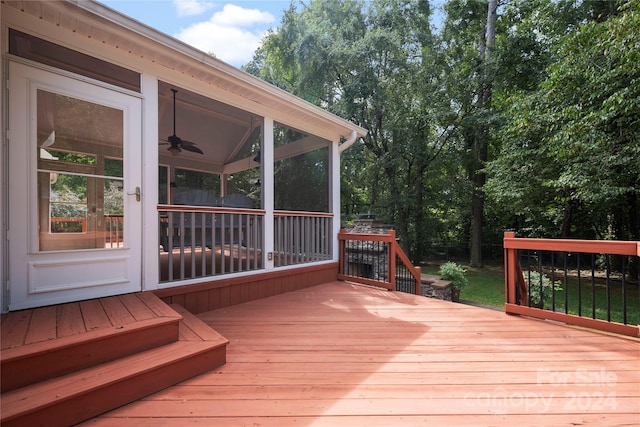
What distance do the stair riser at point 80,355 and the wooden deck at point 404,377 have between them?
0.33 meters

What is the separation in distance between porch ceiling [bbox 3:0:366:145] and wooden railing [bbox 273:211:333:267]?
1.35 metres

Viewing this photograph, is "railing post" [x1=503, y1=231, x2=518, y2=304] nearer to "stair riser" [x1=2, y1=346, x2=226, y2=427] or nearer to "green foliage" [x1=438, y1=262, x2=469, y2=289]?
"stair riser" [x1=2, y1=346, x2=226, y2=427]

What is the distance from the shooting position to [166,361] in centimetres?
169

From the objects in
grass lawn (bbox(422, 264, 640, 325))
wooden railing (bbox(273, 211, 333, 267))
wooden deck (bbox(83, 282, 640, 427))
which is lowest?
grass lawn (bbox(422, 264, 640, 325))

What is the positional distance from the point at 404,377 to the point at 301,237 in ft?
8.63

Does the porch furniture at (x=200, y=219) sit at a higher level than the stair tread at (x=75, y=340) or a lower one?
higher

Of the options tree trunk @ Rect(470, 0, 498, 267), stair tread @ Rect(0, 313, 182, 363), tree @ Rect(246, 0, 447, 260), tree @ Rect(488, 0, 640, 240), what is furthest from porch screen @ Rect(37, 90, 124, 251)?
tree trunk @ Rect(470, 0, 498, 267)

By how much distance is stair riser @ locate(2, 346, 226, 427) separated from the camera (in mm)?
1297

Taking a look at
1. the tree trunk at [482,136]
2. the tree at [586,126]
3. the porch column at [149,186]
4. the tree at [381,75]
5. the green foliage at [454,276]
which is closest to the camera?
the porch column at [149,186]

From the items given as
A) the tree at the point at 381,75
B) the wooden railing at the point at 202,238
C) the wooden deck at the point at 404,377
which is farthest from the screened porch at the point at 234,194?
the tree at the point at 381,75

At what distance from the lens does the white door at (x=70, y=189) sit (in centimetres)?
202

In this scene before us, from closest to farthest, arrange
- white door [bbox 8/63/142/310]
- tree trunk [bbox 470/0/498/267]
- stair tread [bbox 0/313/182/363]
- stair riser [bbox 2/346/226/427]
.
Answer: stair riser [bbox 2/346/226/427]
stair tread [bbox 0/313/182/363]
white door [bbox 8/63/142/310]
tree trunk [bbox 470/0/498/267]

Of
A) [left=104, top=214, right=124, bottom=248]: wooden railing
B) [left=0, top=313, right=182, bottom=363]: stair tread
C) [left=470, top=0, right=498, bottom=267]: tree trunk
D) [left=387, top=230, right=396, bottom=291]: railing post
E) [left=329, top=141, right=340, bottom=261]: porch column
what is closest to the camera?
[left=0, top=313, right=182, bottom=363]: stair tread

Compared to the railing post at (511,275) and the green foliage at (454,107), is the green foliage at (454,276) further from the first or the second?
the railing post at (511,275)
